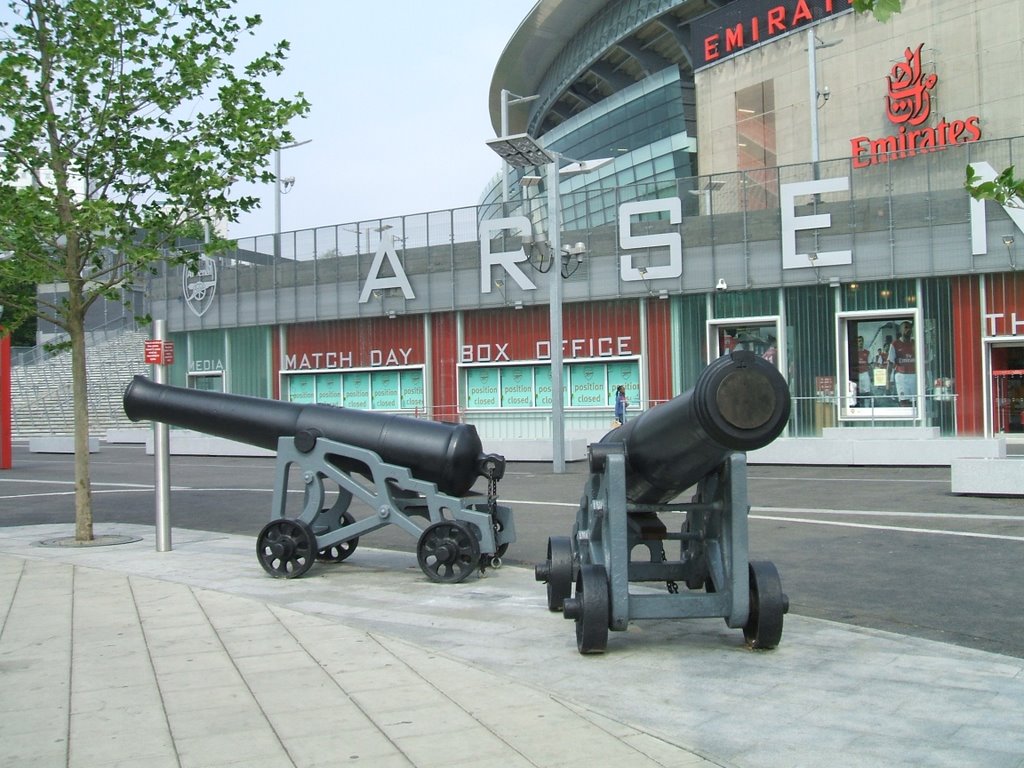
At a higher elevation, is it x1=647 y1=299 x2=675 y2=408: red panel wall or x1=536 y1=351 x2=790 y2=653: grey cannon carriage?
x1=647 y1=299 x2=675 y2=408: red panel wall

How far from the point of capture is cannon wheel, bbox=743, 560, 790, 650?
21.2 ft

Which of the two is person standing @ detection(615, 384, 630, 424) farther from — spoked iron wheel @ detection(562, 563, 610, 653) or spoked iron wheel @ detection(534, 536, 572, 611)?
spoked iron wheel @ detection(562, 563, 610, 653)

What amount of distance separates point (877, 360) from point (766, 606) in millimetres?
22763

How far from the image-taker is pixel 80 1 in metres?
11.6

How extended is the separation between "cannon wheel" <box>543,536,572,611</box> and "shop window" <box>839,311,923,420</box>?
67.7 ft

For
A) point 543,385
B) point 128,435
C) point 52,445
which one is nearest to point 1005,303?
point 543,385

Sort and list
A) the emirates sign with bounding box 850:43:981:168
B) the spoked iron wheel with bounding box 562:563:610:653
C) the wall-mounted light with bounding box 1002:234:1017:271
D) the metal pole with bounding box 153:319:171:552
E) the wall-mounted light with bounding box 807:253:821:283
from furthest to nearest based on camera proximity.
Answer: the emirates sign with bounding box 850:43:981:168 < the wall-mounted light with bounding box 807:253:821:283 < the wall-mounted light with bounding box 1002:234:1017:271 < the metal pole with bounding box 153:319:171:552 < the spoked iron wheel with bounding box 562:563:610:653

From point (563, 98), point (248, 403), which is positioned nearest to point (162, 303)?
point (563, 98)

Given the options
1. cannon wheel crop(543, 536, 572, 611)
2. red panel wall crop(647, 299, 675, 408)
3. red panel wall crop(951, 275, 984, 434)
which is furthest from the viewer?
red panel wall crop(647, 299, 675, 408)

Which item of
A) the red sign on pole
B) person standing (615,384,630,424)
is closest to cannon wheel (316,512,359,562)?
the red sign on pole

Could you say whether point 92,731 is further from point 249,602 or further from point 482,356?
point 482,356

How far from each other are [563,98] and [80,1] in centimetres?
5154

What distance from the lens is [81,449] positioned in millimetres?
12344

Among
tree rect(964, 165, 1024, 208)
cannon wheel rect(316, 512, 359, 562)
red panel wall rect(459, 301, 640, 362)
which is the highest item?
red panel wall rect(459, 301, 640, 362)
